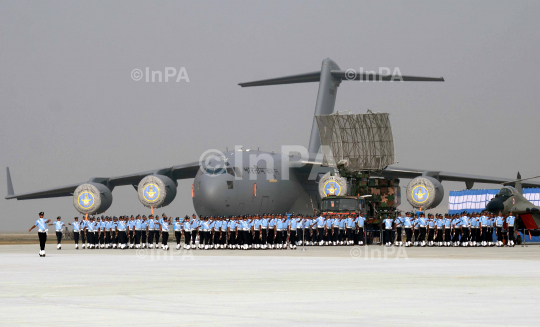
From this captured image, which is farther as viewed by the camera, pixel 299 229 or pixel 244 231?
pixel 299 229

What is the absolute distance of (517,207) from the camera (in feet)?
105

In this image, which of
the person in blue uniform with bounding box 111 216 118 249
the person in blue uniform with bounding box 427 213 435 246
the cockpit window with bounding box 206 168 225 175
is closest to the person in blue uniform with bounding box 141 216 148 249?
the person in blue uniform with bounding box 111 216 118 249

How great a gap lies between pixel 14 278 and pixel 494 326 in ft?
32.0

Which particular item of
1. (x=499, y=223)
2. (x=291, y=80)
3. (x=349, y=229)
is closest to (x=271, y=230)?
(x=349, y=229)

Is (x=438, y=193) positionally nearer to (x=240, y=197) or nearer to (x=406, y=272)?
(x=240, y=197)

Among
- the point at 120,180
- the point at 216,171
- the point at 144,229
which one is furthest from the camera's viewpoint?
the point at 120,180

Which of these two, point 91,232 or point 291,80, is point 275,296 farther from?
point 291,80

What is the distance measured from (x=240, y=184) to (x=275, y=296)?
2497 cm

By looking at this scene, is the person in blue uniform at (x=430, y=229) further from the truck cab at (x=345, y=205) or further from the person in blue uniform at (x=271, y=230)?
the person in blue uniform at (x=271, y=230)

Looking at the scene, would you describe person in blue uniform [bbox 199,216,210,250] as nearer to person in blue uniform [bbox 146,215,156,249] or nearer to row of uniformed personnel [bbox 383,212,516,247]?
person in blue uniform [bbox 146,215,156,249]

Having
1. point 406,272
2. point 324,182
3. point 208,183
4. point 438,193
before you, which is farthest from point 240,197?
point 406,272

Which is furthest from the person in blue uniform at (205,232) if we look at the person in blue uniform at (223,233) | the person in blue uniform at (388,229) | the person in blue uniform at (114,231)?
the person in blue uniform at (388,229)

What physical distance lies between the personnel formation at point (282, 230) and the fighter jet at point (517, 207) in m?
0.54

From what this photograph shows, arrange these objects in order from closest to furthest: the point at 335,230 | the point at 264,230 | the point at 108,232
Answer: the point at 264,230 < the point at 335,230 < the point at 108,232
